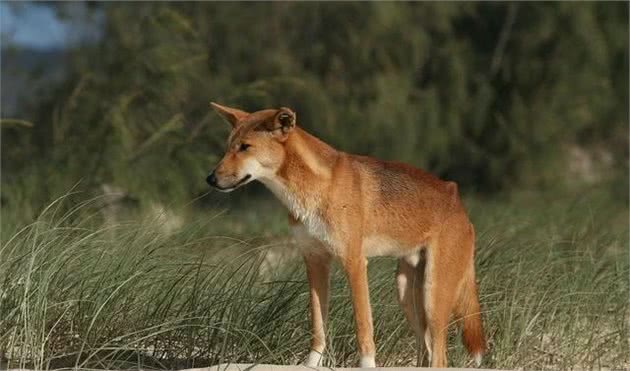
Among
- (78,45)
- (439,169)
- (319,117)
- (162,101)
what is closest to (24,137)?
(162,101)

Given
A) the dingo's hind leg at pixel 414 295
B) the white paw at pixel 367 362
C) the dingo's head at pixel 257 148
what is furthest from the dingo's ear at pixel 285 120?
the white paw at pixel 367 362

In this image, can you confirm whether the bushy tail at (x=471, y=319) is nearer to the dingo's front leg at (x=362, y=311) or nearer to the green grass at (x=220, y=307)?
the green grass at (x=220, y=307)

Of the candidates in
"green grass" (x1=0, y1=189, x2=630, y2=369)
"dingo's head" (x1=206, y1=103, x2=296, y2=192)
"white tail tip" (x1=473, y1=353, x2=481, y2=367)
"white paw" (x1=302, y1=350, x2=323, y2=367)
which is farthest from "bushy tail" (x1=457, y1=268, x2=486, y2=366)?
"dingo's head" (x1=206, y1=103, x2=296, y2=192)

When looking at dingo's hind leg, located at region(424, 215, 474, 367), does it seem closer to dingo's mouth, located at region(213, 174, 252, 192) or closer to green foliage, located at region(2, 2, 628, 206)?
dingo's mouth, located at region(213, 174, 252, 192)

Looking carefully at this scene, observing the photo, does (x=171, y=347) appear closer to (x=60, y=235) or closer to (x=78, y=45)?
(x=60, y=235)

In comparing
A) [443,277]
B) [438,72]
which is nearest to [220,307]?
[443,277]

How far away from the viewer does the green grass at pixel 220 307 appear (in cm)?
607

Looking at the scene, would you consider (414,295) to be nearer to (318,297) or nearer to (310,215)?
(318,297)

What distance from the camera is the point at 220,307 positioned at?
255 inches

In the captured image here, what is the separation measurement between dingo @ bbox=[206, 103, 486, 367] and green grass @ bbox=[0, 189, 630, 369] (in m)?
0.29

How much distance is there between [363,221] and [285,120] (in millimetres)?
653

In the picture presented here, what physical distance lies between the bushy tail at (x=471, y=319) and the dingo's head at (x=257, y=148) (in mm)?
1324

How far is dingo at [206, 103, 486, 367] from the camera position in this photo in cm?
581

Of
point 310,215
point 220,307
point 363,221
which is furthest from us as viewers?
point 220,307
